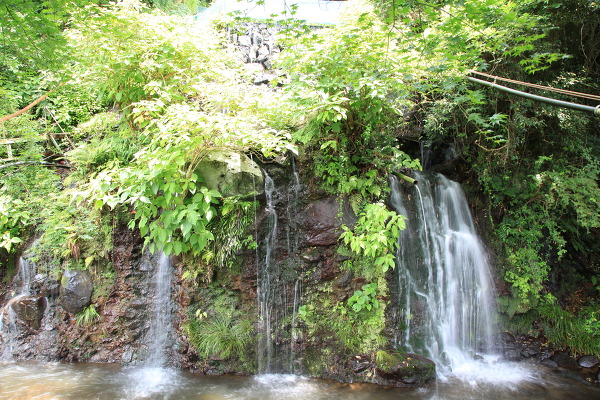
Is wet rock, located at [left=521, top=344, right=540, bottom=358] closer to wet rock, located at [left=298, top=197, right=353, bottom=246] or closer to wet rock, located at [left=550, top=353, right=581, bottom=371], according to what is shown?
wet rock, located at [left=550, top=353, right=581, bottom=371]

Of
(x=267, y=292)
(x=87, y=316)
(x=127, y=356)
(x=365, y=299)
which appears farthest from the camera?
(x=87, y=316)

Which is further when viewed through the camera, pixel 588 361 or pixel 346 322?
pixel 588 361

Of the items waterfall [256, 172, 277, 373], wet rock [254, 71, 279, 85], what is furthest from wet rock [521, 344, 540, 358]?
wet rock [254, 71, 279, 85]

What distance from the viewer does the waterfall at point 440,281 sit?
5.71m

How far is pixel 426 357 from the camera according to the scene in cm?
555

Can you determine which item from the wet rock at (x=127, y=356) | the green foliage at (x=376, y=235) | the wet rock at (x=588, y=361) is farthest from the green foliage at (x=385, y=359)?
the wet rock at (x=127, y=356)

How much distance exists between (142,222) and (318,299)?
2697 millimetres

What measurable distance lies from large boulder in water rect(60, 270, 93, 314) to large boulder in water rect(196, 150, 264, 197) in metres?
2.60

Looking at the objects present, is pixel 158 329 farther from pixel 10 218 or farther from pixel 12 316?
pixel 10 218

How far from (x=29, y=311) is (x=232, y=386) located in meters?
3.55

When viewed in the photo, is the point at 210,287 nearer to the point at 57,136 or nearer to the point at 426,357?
the point at 426,357

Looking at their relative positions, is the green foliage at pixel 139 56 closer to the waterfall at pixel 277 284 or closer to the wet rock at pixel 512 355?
the waterfall at pixel 277 284

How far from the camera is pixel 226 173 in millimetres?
5336

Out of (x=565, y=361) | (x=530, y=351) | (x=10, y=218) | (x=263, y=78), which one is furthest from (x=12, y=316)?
(x=565, y=361)
